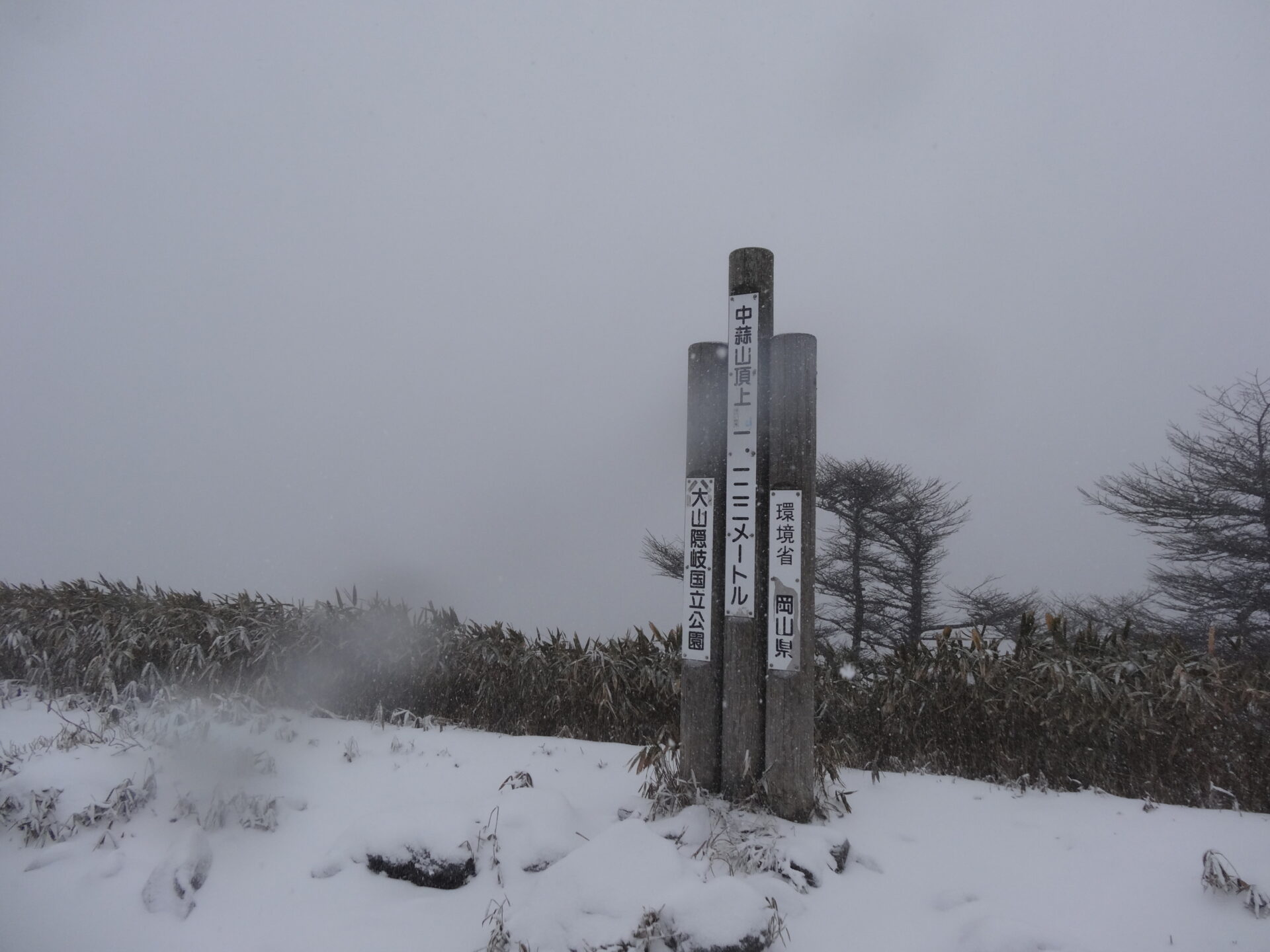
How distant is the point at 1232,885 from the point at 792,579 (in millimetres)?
2420

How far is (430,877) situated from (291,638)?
4041mm

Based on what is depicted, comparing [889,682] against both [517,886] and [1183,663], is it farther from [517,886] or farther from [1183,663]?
[517,886]

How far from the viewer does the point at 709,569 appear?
4.31 meters

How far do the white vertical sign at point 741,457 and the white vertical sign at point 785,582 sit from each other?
0.13m

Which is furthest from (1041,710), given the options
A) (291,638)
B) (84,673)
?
(84,673)

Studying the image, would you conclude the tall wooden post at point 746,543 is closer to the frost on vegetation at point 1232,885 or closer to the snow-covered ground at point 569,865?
the snow-covered ground at point 569,865

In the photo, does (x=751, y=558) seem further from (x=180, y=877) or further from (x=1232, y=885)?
(x=180, y=877)

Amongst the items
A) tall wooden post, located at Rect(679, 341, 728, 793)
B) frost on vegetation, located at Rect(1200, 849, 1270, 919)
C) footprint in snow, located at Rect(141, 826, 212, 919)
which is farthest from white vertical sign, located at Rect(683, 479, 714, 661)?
footprint in snow, located at Rect(141, 826, 212, 919)

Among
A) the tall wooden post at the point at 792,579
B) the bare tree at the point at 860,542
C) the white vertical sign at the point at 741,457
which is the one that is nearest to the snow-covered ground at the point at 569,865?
the tall wooden post at the point at 792,579

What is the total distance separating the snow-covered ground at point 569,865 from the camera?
122 inches

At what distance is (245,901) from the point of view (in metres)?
3.60

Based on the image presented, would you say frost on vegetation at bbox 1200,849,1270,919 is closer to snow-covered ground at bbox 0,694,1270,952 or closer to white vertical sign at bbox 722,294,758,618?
snow-covered ground at bbox 0,694,1270,952

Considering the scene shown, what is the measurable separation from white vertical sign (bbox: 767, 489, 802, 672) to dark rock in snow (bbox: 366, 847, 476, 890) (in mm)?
1969

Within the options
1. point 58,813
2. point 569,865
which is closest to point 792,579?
point 569,865
